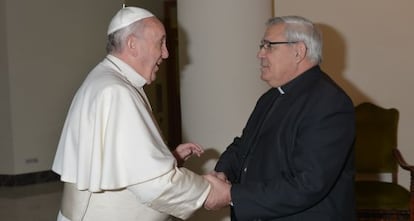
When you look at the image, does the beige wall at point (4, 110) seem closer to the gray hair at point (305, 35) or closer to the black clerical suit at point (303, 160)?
the black clerical suit at point (303, 160)

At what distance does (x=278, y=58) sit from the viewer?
2.27m

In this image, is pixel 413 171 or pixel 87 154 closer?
pixel 87 154

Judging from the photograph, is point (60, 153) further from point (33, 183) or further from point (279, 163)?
point (33, 183)

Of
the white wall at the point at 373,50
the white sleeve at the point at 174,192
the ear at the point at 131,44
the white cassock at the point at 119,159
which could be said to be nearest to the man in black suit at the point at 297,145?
the white sleeve at the point at 174,192

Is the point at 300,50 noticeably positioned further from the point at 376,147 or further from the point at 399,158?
the point at 376,147

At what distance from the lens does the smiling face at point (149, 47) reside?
2135 millimetres

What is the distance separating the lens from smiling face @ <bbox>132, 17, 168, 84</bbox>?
213 cm

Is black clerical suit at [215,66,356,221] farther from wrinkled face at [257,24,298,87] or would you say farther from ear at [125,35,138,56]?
ear at [125,35,138,56]

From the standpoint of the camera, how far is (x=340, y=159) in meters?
2.07

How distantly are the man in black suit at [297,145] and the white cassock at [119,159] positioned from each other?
8.9 inches

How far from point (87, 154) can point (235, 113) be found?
6.31 ft

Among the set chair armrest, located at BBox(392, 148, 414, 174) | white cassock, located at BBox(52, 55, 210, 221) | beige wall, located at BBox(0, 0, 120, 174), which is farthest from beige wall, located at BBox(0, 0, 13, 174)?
white cassock, located at BBox(52, 55, 210, 221)

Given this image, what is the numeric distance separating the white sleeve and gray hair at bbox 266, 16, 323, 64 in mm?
694

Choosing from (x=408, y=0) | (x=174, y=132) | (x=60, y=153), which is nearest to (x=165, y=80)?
(x=174, y=132)
